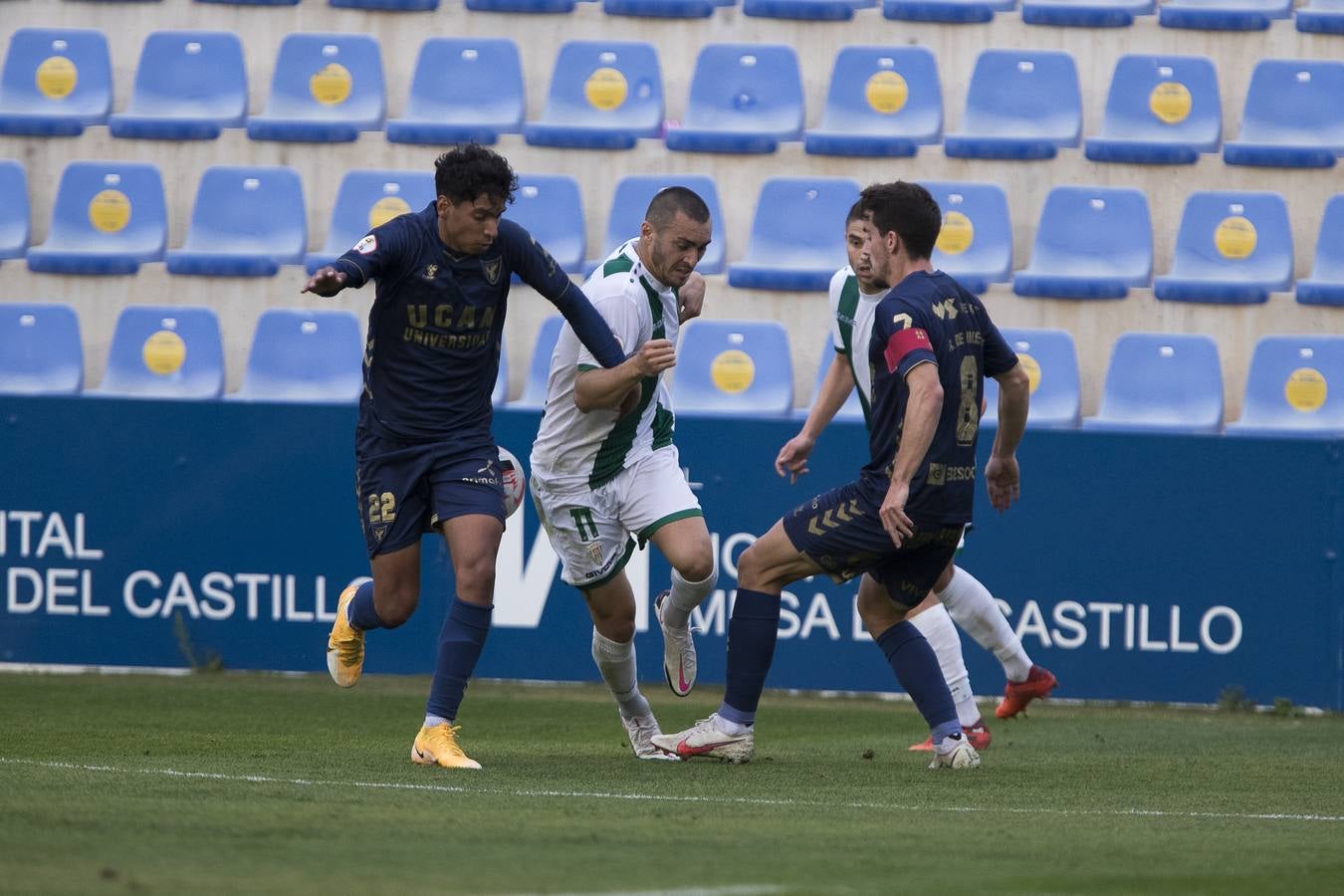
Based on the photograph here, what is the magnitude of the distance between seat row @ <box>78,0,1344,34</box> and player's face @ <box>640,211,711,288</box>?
18.7 ft

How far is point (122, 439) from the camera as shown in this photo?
30.9ft

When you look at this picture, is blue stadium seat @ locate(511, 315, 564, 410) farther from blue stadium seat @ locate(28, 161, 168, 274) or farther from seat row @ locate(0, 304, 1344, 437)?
blue stadium seat @ locate(28, 161, 168, 274)

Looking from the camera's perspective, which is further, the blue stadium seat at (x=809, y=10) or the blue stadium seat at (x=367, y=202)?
the blue stadium seat at (x=809, y=10)

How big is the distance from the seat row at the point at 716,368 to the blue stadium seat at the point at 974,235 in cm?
54

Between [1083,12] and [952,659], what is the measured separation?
18.8ft

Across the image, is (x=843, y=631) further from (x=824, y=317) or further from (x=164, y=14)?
(x=164, y=14)

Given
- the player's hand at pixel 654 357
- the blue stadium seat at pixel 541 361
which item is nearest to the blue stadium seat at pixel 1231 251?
the blue stadium seat at pixel 541 361

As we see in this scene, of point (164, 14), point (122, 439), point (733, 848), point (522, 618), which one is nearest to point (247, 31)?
point (164, 14)

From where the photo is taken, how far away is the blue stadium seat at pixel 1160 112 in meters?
11.2

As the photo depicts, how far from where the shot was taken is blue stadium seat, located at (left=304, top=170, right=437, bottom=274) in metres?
11.1

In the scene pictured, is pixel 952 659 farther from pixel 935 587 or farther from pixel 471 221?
pixel 471 221

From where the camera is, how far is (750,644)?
21.4 feet

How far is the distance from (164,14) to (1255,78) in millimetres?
6965

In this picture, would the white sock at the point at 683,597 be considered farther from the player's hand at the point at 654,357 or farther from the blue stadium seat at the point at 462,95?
the blue stadium seat at the point at 462,95
